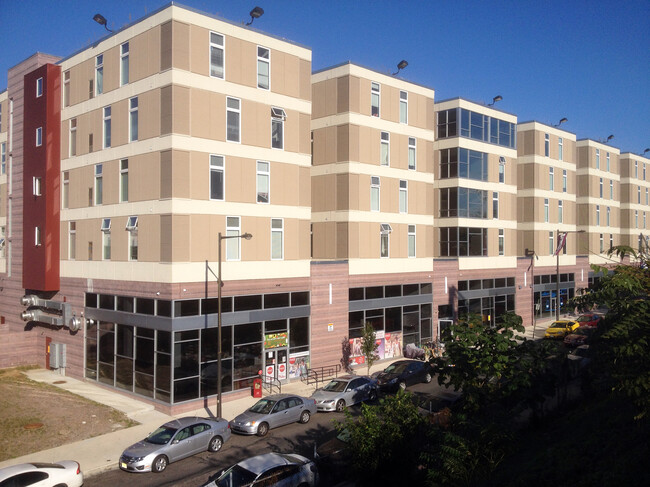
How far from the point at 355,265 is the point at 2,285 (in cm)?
2552

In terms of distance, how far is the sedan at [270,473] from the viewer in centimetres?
1527

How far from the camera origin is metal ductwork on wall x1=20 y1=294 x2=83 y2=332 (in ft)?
106

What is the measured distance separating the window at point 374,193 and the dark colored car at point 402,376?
431 inches

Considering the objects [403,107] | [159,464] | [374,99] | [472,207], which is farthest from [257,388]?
[472,207]

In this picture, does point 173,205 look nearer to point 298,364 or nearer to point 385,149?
point 298,364

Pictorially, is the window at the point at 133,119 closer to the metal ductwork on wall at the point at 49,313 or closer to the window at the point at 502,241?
the metal ductwork on wall at the point at 49,313

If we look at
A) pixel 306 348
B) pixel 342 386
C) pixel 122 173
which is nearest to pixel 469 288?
pixel 306 348

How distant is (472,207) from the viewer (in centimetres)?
4553

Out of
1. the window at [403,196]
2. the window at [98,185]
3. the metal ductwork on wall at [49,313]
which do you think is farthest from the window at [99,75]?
the window at [403,196]

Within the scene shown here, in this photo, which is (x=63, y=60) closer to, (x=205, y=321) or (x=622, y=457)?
(x=205, y=321)

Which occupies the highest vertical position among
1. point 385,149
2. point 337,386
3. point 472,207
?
point 385,149

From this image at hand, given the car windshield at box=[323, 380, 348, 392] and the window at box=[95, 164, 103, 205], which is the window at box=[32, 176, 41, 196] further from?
the car windshield at box=[323, 380, 348, 392]

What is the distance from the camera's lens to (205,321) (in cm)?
2661

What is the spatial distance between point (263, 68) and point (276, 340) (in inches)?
586
